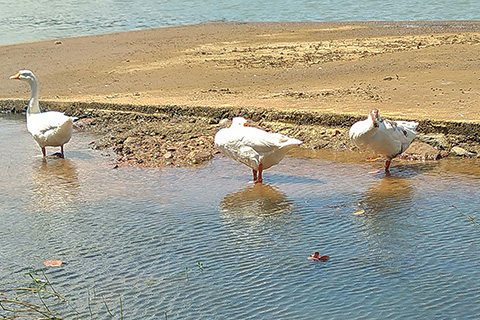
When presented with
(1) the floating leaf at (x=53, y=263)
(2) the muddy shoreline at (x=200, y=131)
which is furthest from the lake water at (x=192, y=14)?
(1) the floating leaf at (x=53, y=263)

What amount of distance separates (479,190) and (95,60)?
12729 mm

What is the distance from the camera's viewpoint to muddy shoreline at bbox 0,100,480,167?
8281mm

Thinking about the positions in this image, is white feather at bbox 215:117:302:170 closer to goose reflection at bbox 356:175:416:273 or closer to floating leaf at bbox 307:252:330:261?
goose reflection at bbox 356:175:416:273

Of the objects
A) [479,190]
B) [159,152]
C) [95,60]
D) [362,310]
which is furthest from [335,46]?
[362,310]

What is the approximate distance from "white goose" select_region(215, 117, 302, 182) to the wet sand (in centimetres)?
117

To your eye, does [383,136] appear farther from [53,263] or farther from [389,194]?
[53,263]

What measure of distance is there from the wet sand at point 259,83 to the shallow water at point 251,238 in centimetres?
91

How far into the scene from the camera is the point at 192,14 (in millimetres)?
29281

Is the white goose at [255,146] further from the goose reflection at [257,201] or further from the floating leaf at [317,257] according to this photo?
the floating leaf at [317,257]

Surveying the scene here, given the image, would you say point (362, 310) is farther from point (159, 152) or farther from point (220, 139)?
point (159, 152)

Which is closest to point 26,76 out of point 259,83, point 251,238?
point 259,83

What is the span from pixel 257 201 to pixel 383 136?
1.71m

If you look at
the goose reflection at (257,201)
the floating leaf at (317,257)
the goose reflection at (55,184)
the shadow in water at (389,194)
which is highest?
the floating leaf at (317,257)

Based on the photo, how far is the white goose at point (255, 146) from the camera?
289 inches
